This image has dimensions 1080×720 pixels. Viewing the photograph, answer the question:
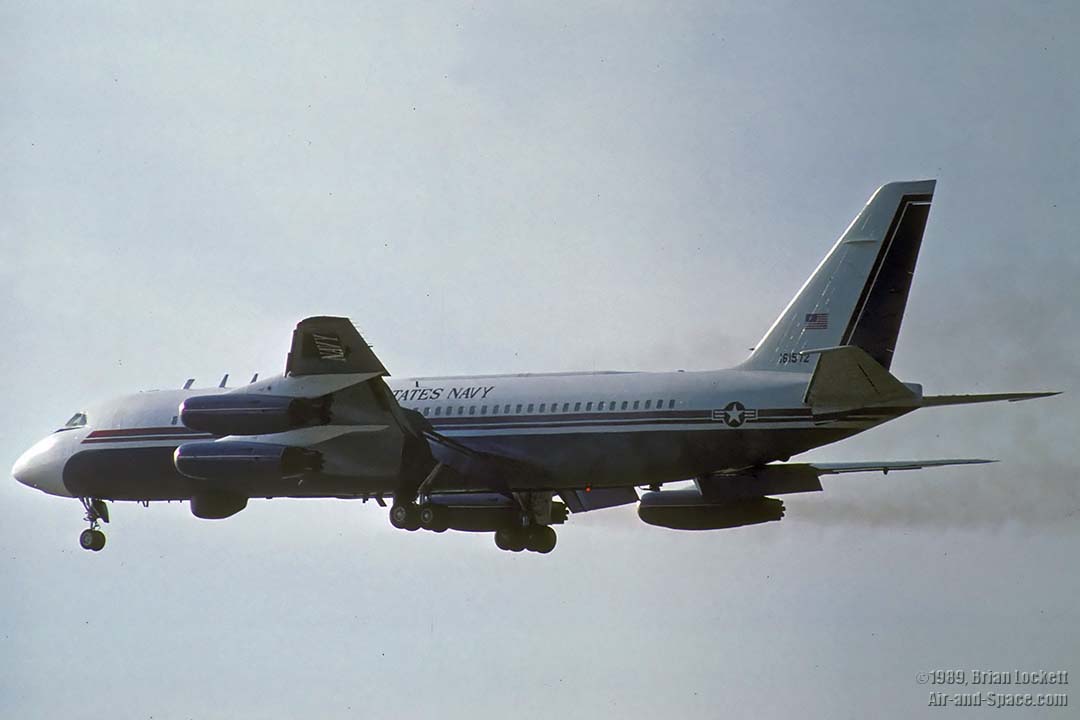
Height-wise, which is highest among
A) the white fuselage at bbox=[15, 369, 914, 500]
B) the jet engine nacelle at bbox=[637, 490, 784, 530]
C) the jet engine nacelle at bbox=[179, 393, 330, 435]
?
the jet engine nacelle at bbox=[637, 490, 784, 530]

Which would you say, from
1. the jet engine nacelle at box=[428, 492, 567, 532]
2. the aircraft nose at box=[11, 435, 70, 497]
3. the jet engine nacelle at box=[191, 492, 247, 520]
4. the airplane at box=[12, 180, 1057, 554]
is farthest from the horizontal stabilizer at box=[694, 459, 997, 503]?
the aircraft nose at box=[11, 435, 70, 497]

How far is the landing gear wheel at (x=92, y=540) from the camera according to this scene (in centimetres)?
3950

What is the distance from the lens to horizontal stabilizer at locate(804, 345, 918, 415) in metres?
27.5

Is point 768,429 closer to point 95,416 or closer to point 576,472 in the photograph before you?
point 576,472

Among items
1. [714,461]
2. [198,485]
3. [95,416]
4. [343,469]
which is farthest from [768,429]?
[95,416]

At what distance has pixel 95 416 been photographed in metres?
38.9

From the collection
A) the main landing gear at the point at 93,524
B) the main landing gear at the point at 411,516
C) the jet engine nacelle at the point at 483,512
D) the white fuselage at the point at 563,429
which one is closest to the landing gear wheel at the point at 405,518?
the main landing gear at the point at 411,516

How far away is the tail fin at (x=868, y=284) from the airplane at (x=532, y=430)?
0.10ft

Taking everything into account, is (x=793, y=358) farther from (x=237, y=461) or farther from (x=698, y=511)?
(x=237, y=461)

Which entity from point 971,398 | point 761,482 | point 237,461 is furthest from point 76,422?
point 971,398

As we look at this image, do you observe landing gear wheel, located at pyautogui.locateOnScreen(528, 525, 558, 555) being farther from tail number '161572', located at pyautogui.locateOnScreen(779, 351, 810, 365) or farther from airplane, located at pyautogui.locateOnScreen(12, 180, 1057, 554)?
Answer: tail number '161572', located at pyautogui.locateOnScreen(779, 351, 810, 365)

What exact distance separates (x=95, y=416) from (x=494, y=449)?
10729 mm

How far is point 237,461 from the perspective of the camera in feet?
112

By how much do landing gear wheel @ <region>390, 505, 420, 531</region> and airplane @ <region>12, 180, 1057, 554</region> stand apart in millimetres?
44
